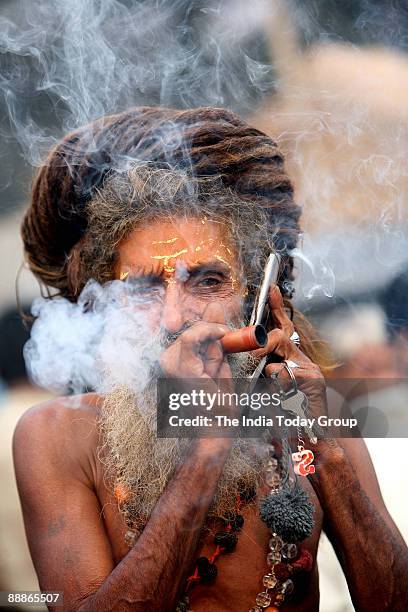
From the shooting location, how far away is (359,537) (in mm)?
2572

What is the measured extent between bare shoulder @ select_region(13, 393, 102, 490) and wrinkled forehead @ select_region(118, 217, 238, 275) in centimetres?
59

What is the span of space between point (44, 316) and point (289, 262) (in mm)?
1189

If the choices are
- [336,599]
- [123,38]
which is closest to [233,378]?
[336,599]

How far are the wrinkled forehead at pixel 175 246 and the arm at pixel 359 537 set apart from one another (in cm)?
84

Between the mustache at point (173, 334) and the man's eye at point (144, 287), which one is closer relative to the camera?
the mustache at point (173, 334)

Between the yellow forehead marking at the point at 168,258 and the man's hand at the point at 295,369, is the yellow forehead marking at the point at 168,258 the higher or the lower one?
the higher one

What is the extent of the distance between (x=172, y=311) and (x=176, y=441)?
48cm

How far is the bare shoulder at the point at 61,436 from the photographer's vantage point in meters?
2.80

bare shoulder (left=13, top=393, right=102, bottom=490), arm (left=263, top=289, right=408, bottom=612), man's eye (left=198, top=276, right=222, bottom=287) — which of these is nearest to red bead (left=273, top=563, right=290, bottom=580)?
arm (left=263, top=289, right=408, bottom=612)

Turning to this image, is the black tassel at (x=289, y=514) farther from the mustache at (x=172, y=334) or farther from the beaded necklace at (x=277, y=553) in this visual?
the mustache at (x=172, y=334)

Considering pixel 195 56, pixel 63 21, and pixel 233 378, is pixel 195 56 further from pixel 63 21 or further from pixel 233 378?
pixel 233 378

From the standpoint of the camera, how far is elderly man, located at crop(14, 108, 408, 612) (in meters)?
2.43

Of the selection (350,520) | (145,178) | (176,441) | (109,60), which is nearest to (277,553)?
(350,520)

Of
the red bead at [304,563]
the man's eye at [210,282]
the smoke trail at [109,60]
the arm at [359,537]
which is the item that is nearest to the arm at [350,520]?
the arm at [359,537]
